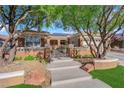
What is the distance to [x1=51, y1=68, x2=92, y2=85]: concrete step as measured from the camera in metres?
9.63

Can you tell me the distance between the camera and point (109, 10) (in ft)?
46.0

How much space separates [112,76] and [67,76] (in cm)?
270

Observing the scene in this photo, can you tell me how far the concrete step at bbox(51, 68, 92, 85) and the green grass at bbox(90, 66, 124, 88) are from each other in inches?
37.3

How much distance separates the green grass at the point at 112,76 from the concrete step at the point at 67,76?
0.95 metres

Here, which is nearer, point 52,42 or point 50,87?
point 50,87

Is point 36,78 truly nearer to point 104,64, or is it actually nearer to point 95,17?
point 104,64

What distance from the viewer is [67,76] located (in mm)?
10312

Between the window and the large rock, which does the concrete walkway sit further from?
the window

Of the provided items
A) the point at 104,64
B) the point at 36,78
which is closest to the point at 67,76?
the point at 36,78

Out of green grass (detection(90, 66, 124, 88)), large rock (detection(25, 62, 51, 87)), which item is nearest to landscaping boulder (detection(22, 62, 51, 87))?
large rock (detection(25, 62, 51, 87))
